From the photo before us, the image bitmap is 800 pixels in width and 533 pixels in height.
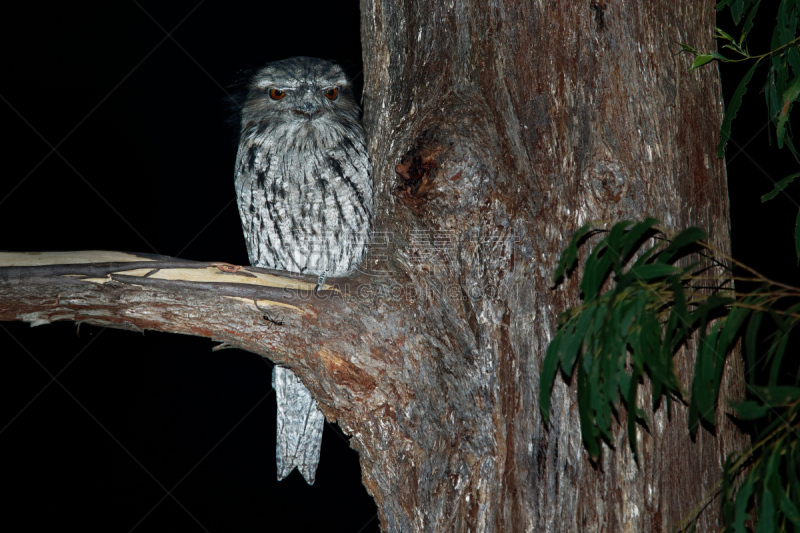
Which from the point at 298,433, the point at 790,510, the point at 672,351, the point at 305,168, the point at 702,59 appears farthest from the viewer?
the point at 298,433

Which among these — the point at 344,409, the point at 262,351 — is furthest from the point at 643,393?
the point at 262,351

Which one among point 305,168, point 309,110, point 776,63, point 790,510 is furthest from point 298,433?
point 776,63

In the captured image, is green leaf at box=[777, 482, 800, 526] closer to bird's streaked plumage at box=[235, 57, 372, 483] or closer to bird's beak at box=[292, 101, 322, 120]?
bird's streaked plumage at box=[235, 57, 372, 483]

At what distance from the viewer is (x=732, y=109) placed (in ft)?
3.48

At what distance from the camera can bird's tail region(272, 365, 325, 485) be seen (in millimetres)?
2049

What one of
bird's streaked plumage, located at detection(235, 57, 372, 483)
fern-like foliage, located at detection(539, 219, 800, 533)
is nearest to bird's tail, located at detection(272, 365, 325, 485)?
bird's streaked plumage, located at detection(235, 57, 372, 483)

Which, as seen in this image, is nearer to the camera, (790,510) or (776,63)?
(790,510)

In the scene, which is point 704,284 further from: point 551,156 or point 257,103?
point 257,103

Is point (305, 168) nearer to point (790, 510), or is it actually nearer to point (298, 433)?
point (298, 433)

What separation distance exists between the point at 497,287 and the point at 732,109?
0.57 meters

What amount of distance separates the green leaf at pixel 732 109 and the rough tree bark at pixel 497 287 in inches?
0.8

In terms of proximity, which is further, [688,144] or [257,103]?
[257,103]

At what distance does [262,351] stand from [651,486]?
2.63 ft

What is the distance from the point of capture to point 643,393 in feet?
3.41
